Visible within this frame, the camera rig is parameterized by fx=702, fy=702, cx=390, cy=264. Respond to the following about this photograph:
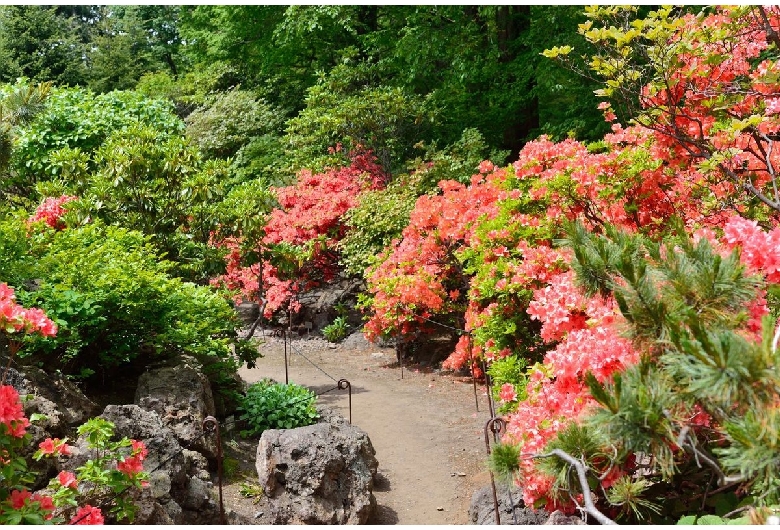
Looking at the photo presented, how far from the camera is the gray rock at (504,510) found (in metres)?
4.20

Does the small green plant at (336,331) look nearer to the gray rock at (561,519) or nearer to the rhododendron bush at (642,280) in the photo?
the rhododendron bush at (642,280)

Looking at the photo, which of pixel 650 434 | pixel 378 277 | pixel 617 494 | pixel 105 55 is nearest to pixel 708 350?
pixel 650 434

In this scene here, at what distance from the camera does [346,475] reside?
5027mm

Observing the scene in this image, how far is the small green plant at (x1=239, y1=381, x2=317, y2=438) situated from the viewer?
21.1 feet

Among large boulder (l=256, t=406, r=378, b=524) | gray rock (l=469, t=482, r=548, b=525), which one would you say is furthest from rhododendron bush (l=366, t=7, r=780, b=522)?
large boulder (l=256, t=406, r=378, b=524)

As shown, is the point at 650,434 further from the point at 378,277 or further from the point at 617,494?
the point at 378,277

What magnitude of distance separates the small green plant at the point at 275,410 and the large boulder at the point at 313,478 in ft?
4.47

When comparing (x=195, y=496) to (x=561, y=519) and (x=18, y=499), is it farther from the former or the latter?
(x=561, y=519)

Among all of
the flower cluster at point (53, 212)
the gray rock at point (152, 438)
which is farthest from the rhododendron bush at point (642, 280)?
the flower cluster at point (53, 212)

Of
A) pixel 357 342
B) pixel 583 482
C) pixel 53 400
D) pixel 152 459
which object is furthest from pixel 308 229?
pixel 583 482

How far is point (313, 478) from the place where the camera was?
4.90 meters

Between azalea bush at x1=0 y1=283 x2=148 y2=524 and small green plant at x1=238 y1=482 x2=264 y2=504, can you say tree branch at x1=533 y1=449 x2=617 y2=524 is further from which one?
small green plant at x1=238 y1=482 x2=264 y2=504

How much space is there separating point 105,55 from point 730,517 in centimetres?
2371

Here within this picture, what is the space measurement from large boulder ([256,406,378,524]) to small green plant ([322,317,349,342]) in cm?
672
